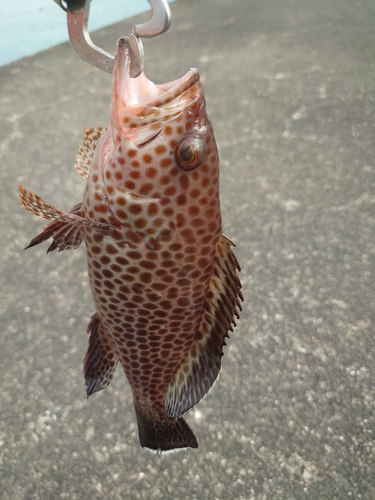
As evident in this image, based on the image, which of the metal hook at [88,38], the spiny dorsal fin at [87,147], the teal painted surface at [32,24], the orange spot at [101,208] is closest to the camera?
the metal hook at [88,38]

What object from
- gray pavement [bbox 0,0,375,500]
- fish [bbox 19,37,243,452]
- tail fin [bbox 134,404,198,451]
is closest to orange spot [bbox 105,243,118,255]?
fish [bbox 19,37,243,452]

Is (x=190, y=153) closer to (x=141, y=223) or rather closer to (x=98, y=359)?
(x=141, y=223)

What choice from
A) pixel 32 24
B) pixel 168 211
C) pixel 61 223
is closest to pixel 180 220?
pixel 168 211

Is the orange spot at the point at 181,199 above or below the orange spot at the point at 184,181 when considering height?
below

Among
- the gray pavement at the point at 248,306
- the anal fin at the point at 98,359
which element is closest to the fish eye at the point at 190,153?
the anal fin at the point at 98,359

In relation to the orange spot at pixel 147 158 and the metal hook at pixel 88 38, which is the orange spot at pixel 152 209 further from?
the metal hook at pixel 88 38

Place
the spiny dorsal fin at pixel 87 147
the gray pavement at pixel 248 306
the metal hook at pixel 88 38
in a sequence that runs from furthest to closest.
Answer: the gray pavement at pixel 248 306 → the spiny dorsal fin at pixel 87 147 → the metal hook at pixel 88 38

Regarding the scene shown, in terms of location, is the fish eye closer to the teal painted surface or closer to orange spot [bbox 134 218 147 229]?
orange spot [bbox 134 218 147 229]

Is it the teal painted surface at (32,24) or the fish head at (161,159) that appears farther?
the teal painted surface at (32,24)
